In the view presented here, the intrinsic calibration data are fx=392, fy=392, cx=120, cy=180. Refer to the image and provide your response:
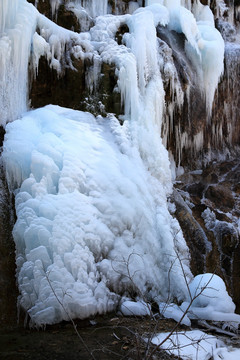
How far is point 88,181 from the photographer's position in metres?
4.87

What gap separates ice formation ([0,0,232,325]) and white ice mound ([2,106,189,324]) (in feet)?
0.04

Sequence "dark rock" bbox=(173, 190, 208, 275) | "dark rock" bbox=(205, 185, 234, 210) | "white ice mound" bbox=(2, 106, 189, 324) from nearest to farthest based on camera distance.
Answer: "white ice mound" bbox=(2, 106, 189, 324), "dark rock" bbox=(173, 190, 208, 275), "dark rock" bbox=(205, 185, 234, 210)

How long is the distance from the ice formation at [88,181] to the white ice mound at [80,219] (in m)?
0.01

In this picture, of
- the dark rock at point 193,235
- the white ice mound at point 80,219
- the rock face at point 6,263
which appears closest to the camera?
the white ice mound at point 80,219

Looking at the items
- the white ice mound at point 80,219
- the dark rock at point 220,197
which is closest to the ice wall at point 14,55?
the white ice mound at point 80,219

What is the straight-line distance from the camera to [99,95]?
6.58m

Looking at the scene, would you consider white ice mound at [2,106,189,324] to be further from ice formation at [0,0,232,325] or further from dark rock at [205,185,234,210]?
dark rock at [205,185,234,210]

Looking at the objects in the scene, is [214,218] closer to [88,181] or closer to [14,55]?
[88,181]

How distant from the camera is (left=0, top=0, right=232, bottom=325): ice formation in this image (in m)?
3.93

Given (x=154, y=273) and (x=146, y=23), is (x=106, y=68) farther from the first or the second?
(x=154, y=273)

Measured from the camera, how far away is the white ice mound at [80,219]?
12.6 feet

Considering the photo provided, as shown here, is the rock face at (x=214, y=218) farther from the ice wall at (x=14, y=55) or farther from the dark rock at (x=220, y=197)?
the ice wall at (x=14, y=55)

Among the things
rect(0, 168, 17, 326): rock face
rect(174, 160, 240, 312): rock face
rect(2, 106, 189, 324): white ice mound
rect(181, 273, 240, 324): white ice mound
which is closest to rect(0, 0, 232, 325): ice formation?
rect(2, 106, 189, 324): white ice mound

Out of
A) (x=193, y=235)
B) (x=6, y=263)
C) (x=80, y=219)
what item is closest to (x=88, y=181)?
(x=80, y=219)
